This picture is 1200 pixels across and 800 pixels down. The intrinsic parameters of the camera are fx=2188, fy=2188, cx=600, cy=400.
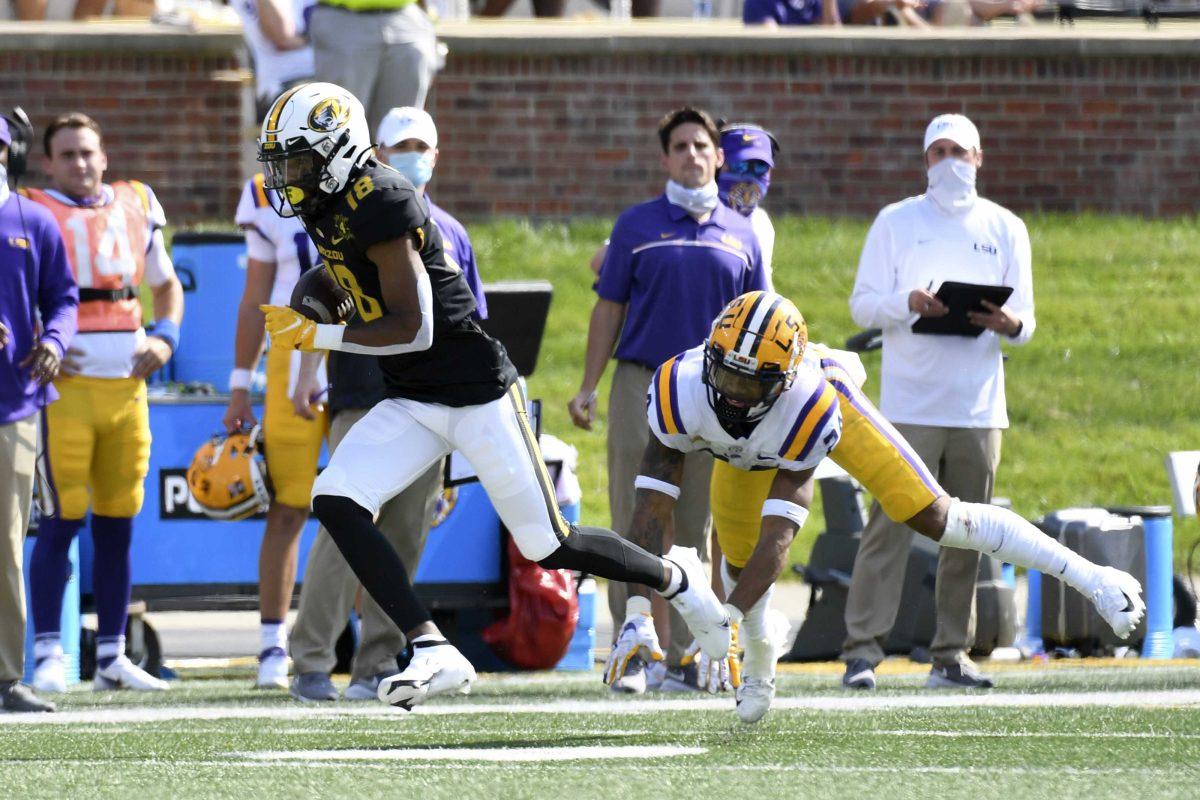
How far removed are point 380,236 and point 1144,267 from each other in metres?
8.69

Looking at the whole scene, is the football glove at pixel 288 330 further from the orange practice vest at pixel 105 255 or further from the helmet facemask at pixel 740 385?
the orange practice vest at pixel 105 255

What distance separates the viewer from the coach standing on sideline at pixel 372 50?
10180 millimetres

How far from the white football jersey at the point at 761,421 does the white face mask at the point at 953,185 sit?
1.76 meters

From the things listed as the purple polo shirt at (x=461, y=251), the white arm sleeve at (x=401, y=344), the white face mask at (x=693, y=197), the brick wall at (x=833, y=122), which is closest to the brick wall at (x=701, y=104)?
the brick wall at (x=833, y=122)

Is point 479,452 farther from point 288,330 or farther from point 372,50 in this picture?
point 372,50

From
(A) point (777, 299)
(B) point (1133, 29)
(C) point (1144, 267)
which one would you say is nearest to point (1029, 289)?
(A) point (777, 299)

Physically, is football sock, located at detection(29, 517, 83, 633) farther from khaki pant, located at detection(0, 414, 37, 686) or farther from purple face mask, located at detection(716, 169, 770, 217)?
purple face mask, located at detection(716, 169, 770, 217)

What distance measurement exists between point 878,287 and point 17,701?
10.7ft

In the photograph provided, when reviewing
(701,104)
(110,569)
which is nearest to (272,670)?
A: (110,569)

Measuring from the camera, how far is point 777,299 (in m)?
6.02

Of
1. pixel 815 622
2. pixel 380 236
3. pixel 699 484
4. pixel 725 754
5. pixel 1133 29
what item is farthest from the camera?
pixel 1133 29

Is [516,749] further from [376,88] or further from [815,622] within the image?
[376,88]

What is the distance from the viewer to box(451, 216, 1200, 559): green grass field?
11625 millimetres

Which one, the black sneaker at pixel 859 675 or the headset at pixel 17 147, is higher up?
the headset at pixel 17 147
